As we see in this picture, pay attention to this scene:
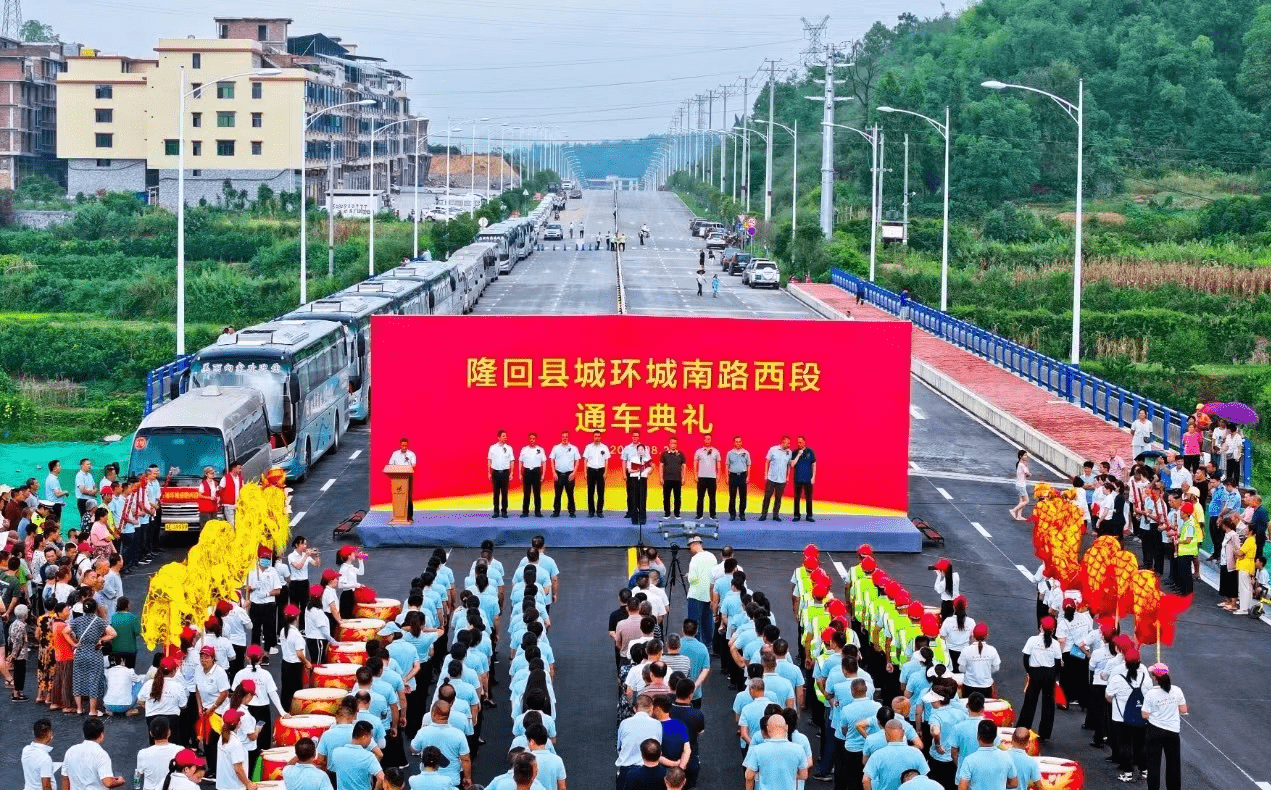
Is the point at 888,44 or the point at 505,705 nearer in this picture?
the point at 505,705

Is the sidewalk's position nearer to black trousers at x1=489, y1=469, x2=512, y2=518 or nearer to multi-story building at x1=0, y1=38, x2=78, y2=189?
black trousers at x1=489, y1=469, x2=512, y2=518

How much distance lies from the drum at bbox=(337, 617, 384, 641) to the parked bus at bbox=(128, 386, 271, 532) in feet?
30.9

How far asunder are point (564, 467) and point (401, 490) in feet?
8.43

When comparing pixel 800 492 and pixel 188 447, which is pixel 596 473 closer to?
pixel 800 492

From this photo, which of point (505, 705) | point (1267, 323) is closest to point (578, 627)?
point (505, 705)

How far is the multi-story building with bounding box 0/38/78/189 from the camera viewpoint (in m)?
126

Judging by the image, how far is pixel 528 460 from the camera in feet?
93.6

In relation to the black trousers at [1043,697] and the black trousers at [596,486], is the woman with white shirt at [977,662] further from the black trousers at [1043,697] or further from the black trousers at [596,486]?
the black trousers at [596,486]

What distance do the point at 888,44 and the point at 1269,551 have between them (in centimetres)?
17462

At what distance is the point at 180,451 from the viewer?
2928 cm

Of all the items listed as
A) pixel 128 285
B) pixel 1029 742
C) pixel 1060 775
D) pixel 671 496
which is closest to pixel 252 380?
pixel 671 496

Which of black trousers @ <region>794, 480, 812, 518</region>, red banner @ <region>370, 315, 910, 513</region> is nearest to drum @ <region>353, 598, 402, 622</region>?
red banner @ <region>370, 315, 910, 513</region>

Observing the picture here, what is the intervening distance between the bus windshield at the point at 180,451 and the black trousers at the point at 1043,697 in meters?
15.3

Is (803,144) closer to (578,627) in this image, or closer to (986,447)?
(986,447)
